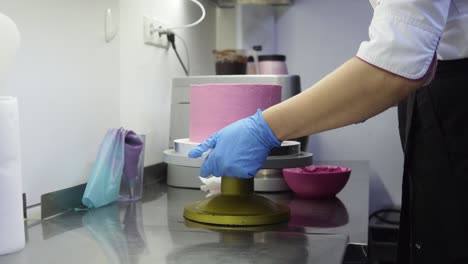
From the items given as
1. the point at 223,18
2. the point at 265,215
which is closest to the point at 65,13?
the point at 265,215

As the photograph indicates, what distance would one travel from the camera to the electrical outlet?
1653mm

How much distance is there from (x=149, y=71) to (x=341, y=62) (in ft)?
3.53

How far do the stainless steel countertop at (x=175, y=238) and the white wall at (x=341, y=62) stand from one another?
3.73ft

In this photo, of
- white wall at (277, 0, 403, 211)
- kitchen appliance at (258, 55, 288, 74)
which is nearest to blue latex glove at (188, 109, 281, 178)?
kitchen appliance at (258, 55, 288, 74)

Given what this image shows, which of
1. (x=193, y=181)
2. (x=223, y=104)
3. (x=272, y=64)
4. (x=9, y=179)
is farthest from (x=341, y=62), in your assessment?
(x=9, y=179)

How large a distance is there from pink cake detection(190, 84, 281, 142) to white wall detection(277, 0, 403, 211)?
1.37 metres

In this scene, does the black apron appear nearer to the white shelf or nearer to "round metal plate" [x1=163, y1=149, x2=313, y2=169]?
"round metal plate" [x1=163, y1=149, x2=313, y2=169]

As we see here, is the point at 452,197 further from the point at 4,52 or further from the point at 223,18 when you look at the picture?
the point at 223,18

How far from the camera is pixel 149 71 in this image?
1693mm

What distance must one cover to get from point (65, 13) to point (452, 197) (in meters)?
0.91

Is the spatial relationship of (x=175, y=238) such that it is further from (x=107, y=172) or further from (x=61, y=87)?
(x=61, y=87)

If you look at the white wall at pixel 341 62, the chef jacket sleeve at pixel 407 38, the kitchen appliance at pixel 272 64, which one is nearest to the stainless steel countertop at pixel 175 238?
the chef jacket sleeve at pixel 407 38

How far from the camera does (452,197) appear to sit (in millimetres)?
982

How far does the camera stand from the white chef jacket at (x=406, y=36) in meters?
0.82
